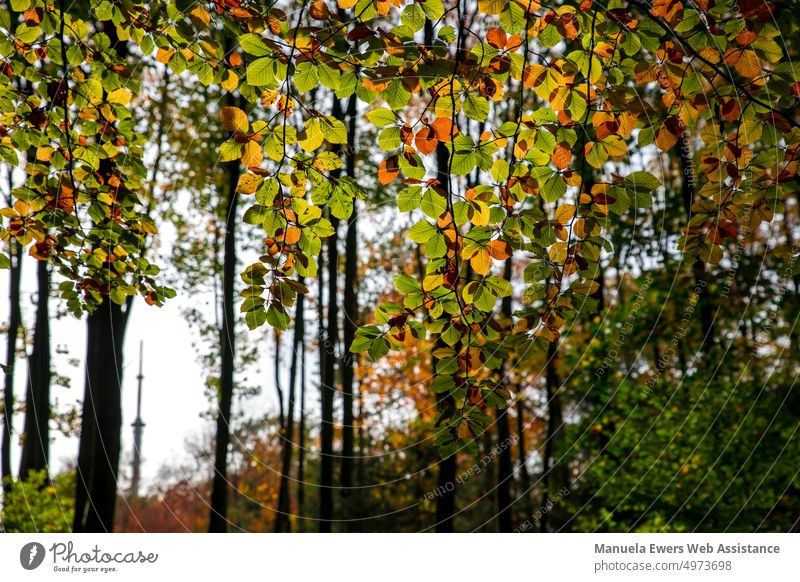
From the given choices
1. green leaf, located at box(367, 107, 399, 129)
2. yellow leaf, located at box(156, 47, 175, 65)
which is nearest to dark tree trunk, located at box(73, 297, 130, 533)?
yellow leaf, located at box(156, 47, 175, 65)

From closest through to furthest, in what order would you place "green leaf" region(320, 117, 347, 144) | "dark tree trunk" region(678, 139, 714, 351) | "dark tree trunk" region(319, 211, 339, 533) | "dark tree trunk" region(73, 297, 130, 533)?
1. "green leaf" region(320, 117, 347, 144)
2. "dark tree trunk" region(73, 297, 130, 533)
3. "dark tree trunk" region(678, 139, 714, 351)
4. "dark tree trunk" region(319, 211, 339, 533)

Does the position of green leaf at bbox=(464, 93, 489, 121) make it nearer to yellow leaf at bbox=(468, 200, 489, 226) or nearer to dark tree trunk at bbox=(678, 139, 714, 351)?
yellow leaf at bbox=(468, 200, 489, 226)

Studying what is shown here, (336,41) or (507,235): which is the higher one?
(336,41)

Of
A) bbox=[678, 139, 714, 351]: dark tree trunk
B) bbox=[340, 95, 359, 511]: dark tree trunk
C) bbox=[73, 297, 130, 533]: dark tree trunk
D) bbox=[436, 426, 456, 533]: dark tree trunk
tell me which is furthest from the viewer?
bbox=[340, 95, 359, 511]: dark tree trunk

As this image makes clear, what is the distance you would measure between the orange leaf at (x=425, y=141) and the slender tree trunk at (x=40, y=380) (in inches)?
348

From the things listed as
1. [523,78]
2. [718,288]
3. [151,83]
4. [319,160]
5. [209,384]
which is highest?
[151,83]

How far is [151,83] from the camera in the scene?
1112cm

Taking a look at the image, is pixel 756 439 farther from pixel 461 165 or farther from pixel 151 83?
pixel 151 83

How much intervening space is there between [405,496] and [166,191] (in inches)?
287
